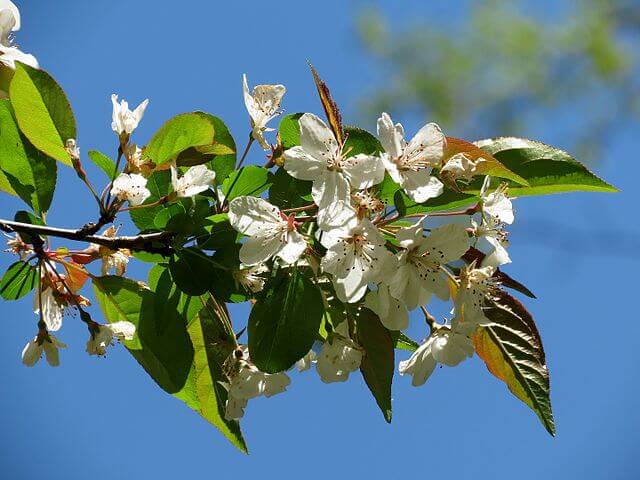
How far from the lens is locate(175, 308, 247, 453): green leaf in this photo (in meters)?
1.30

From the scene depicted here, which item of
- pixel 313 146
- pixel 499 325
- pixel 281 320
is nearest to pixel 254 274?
pixel 281 320

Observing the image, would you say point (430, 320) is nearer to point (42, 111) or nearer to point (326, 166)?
point (326, 166)

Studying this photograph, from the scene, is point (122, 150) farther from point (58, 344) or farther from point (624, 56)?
point (624, 56)

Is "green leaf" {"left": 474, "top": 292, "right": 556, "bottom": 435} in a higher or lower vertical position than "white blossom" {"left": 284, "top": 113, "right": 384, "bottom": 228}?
lower

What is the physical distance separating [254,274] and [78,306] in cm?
30

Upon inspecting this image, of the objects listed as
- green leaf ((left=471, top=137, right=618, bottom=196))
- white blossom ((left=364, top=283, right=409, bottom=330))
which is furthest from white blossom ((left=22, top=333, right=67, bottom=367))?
green leaf ((left=471, top=137, right=618, bottom=196))

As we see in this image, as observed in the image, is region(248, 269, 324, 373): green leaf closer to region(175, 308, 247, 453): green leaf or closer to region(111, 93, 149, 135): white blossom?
region(175, 308, 247, 453): green leaf

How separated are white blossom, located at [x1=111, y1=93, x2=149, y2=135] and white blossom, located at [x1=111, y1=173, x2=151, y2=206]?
112 millimetres

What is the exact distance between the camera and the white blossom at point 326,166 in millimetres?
1080

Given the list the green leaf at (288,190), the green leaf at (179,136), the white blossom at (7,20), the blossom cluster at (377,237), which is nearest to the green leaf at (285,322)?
the blossom cluster at (377,237)

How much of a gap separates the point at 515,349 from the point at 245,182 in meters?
0.52

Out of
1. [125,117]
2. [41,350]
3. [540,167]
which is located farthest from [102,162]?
[540,167]

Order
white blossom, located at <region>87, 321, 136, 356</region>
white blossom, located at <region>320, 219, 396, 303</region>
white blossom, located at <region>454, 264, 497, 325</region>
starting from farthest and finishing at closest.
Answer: white blossom, located at <region>87, 321, 136, 356</region> → white blossom, located at <region>454, 264, 497, 325</region> → white blossom, located at <region>320, 219, 396, 303</region>

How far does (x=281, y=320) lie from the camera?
114 cm
